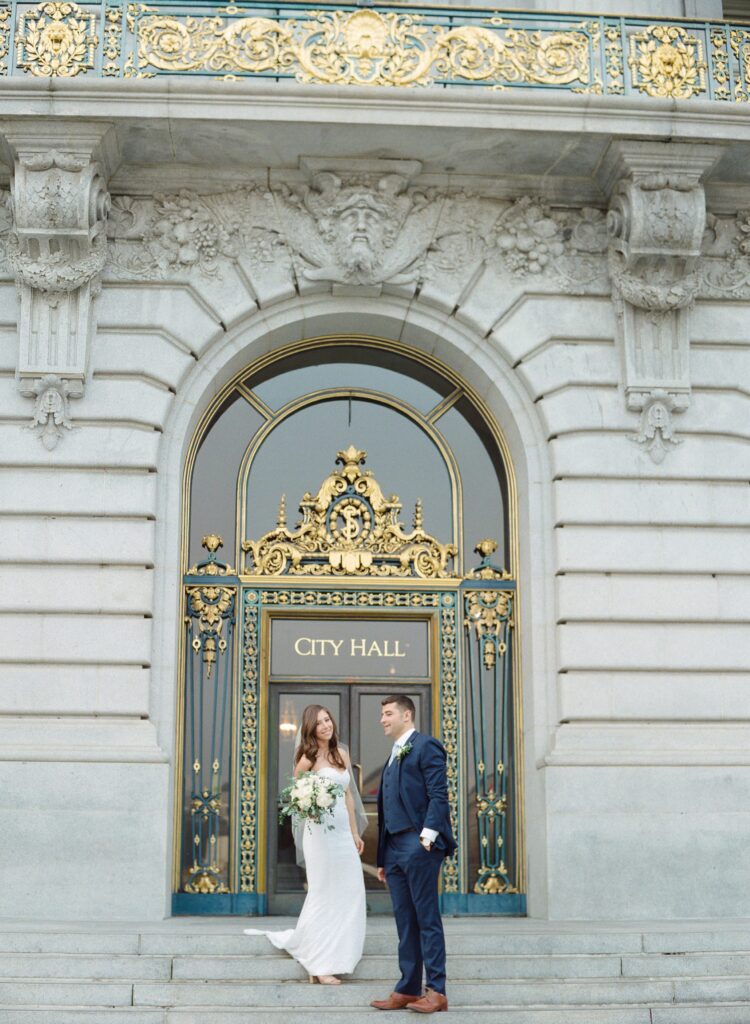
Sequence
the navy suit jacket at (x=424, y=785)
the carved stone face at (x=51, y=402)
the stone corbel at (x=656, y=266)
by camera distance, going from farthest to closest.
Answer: the stone corbel at (x=656, y=266), the carved stone face at (x=51, y=402), the navy suit jacket at (x=424, y=785)

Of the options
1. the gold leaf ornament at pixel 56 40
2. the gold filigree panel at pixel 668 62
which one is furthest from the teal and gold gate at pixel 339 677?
the gold filigree panel at pixel 668 62

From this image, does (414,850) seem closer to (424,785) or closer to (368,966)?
(424,785)

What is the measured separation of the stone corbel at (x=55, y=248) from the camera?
13961mm

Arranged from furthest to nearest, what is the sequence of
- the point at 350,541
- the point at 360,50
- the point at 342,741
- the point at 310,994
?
1. the point at 350,541
2. the point at 342,741
3. the point at 360,50
4. the point at 310,994

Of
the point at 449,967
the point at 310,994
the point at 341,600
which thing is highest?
the point at 341,600

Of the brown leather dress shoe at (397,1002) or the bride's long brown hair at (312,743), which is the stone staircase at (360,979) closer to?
the brown leather dress shoe at (397,1002)

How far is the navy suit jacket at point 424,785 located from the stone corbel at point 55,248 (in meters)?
6.05

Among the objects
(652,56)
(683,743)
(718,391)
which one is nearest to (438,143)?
(652,56)

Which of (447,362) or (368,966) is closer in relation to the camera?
(368,966)

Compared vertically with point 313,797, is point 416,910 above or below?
below

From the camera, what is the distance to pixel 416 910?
9820 millimetres

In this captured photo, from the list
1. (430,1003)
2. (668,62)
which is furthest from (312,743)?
(668,62)

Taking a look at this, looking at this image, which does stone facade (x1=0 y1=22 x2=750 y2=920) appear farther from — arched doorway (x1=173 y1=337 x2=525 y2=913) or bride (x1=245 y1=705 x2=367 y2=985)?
bride (x1=245 y1=705 x2=367 y2=985)

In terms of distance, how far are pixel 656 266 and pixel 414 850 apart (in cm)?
761
